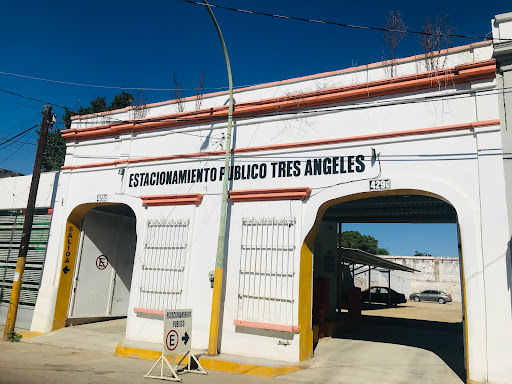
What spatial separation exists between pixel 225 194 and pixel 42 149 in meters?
6.81

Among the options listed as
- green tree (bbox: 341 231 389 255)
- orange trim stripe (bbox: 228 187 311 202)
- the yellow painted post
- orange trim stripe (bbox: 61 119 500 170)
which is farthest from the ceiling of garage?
green tree (bbox: 341 231 389 255)

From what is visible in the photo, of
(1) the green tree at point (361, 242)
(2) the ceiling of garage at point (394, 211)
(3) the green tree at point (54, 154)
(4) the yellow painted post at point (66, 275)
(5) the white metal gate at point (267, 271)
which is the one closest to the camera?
(5) the white metal gate at point (267, 271)

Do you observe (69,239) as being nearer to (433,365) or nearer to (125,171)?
(125,171)

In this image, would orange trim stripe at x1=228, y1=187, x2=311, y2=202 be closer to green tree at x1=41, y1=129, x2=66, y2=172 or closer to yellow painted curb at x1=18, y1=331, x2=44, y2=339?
yellow painted curb at x1=18, y1=331, x2=44, y2=339

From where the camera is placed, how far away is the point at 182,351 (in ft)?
26.9

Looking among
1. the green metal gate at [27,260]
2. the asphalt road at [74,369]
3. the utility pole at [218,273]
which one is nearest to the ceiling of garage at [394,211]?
the utility pole at [218,273]

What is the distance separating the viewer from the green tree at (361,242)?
54.9 meters

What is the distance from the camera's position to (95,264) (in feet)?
45.2

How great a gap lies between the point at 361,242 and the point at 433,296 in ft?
71.3

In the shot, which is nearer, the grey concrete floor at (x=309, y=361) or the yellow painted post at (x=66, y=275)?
the grey concrete floor at (x=309, y=361)

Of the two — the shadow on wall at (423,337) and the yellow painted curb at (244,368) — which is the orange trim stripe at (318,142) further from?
the yellow painted curb at (244,368)

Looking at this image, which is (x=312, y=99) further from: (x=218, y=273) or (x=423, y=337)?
(x=423, y=337)

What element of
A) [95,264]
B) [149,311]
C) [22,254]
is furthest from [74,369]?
[95,264]

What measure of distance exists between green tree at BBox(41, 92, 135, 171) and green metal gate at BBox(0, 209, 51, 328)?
17.9 metres
